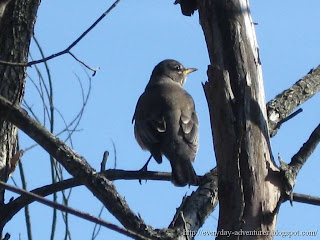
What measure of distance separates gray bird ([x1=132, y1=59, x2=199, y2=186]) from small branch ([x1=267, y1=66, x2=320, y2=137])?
101cm

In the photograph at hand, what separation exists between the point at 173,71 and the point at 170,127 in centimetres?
219

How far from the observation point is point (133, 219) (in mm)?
3570

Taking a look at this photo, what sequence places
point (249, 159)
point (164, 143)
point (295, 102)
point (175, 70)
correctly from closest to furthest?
point (249, 159), point (295, 102), point (164, 143), point (175, 70)

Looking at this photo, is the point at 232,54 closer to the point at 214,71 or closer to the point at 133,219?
the point at 214,71

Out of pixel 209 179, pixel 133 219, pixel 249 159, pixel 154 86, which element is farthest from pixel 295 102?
pixel 154 86

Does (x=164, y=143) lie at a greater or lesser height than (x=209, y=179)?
greater

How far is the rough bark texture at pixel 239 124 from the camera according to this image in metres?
3.73

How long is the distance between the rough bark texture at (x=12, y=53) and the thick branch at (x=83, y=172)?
1.69 feet

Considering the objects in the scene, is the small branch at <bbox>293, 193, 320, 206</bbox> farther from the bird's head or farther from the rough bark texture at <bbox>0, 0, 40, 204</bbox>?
the bird's head

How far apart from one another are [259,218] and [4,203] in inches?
61.5

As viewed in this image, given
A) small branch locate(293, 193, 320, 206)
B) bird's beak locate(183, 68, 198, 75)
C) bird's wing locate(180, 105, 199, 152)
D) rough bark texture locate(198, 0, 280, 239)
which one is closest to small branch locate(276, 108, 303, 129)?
rough bark texture locate(198, 0, 280, 239)

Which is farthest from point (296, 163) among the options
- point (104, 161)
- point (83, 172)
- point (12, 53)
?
point (12, 53)

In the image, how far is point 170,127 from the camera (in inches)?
266

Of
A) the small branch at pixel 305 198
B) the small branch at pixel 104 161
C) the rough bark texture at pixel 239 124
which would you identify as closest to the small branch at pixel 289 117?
the rough bark texture at pixel 239 124
